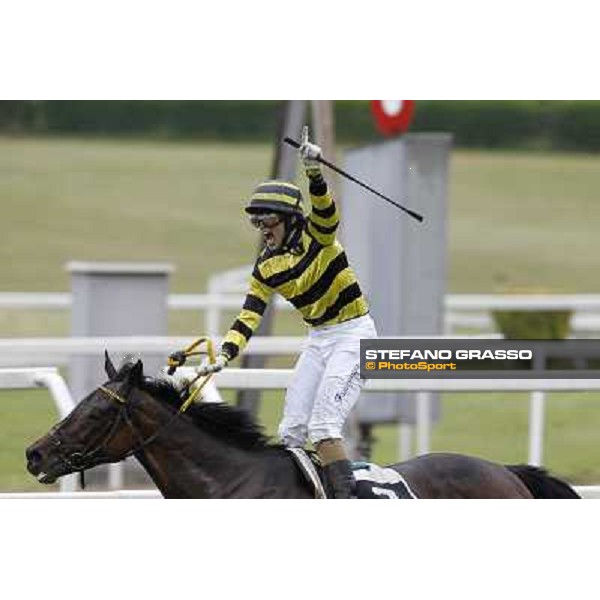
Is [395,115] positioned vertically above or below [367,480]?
above

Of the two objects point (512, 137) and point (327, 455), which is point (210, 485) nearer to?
point (327, 455)

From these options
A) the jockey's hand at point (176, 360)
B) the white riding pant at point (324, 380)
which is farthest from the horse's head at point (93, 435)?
the white riding pant at point (324, 380)

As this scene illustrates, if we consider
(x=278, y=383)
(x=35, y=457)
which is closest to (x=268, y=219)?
(x=35, y=457)

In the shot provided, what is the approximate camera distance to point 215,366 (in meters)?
5.39

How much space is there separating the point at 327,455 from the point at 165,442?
1.81 feet

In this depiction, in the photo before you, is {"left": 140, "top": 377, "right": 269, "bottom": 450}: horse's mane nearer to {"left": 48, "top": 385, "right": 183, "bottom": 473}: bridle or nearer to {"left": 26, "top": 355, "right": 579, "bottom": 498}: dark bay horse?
{"left": 26, "top": 355, "right": 579, "bottom": 498}: dark bay horse

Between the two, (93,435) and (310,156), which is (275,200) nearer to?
(310,156)

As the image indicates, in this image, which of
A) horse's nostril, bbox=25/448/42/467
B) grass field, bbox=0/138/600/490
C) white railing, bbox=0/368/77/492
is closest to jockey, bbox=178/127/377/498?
horse's nostril, bbox=25/448/42/467

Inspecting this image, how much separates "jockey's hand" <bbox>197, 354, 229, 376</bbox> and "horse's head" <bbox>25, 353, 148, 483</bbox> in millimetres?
211

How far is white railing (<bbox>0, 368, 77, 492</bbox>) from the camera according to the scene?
253 inches

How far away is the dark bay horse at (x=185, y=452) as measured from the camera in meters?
5.40

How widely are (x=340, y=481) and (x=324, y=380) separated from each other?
1.18ft

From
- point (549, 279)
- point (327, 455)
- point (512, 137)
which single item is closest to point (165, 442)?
point (327, 455)

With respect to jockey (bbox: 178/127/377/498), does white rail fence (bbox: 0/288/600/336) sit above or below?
above
